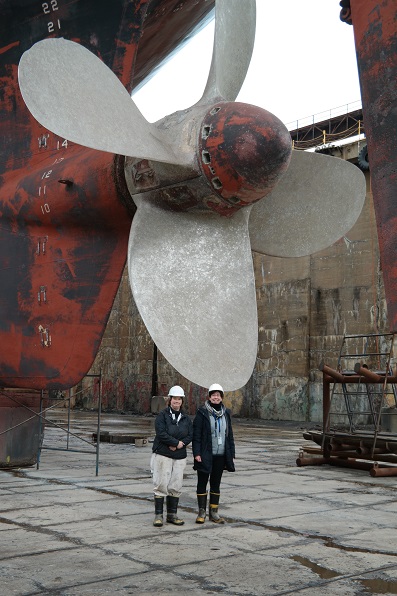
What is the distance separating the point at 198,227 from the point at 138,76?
547 centimetres

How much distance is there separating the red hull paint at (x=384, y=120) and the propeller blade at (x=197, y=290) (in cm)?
137

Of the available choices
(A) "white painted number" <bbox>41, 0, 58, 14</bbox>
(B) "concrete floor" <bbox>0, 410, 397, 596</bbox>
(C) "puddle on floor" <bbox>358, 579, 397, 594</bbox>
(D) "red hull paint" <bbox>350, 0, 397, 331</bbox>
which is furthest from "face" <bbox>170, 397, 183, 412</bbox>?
(A) "white painted number" <bbox>41, 0, 58, 14</bbox>

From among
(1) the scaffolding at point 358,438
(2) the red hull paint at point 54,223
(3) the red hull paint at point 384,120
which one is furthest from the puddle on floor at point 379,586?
(1) the scaffolding at point 358,438

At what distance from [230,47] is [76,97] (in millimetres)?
1528

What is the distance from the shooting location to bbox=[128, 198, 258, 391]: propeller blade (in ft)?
17.3

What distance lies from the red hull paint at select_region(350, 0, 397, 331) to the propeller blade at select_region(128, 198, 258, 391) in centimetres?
137

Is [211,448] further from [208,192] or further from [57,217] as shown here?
[57,217]

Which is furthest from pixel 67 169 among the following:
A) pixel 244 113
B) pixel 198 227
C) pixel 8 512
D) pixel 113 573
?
pixel 113 573

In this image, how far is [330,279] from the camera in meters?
18.4

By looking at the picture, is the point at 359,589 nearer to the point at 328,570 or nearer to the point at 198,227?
the point at 328,570

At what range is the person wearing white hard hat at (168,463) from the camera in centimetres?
564

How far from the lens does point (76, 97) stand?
5.09 m

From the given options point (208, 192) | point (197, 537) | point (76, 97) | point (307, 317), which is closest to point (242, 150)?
point (208, 192)

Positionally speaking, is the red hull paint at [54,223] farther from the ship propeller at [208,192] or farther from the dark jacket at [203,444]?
the dark jacket at [203,444]
